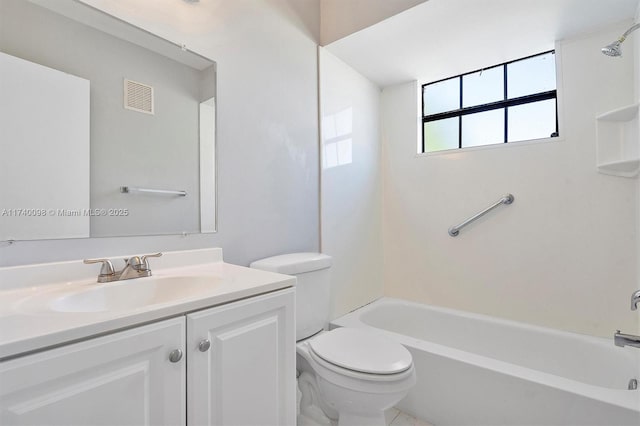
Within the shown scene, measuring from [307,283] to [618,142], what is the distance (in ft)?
6.20

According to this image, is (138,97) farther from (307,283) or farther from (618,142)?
(618,142)

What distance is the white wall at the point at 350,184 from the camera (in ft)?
6.54

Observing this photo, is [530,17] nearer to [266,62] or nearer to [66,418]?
[266,62]

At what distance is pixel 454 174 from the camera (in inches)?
86.6

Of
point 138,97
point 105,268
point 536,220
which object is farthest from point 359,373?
point 536,220

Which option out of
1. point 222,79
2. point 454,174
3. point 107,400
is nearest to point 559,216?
point 454,174

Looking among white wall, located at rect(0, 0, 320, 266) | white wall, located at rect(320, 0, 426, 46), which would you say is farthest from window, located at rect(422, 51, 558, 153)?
white wall, located at rect(0, 0, 320, 266)

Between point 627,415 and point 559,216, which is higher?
point 559,216

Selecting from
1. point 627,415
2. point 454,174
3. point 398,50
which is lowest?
point 627,415

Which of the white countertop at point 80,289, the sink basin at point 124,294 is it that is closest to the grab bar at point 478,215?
the white countertop at point 80,289

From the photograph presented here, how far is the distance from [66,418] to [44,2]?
1.20 meters

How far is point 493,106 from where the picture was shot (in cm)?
217

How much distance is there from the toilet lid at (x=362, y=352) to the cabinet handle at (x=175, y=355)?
27.4 inches

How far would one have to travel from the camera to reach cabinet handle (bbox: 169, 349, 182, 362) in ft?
2.26
